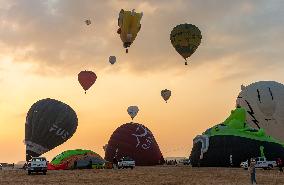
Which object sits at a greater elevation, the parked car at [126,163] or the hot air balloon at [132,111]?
the hot air balloon at [132,111]

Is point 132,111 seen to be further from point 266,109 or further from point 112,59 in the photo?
point 266,109

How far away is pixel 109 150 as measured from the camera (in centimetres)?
6700

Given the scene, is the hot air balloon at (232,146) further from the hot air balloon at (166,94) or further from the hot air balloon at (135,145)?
the hot air balloon at (166,94)

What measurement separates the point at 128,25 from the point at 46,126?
1845 cm

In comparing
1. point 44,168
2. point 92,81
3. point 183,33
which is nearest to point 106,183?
point 44,168

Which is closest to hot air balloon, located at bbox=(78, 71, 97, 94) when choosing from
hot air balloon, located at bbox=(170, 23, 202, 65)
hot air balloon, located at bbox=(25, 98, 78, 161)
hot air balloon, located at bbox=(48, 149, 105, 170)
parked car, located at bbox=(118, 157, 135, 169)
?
hot air balloon, located at bbox=(25, 98, 78, 161)

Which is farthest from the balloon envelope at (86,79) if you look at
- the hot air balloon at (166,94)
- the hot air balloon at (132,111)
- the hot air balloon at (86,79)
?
the hot air balloon at (132,111)

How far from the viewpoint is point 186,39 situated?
56.2 m

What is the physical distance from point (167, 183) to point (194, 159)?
2767 cm

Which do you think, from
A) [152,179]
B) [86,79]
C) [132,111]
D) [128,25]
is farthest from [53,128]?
[152,179]

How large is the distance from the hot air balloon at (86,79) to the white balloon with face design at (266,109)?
66.9 feet

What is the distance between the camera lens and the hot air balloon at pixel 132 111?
76.4m

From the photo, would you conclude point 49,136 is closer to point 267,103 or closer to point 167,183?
point 267,103

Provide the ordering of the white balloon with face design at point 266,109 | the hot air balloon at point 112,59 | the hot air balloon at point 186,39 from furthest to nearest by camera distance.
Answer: the hot air balloon at point 112,59 < the white balloon with face design at point 266,109 < the hot air balloon at point 186,39
